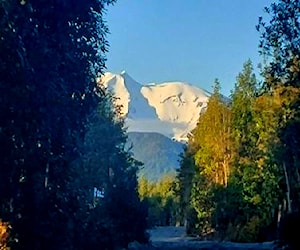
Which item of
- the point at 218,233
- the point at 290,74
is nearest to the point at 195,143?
the point at 218,233

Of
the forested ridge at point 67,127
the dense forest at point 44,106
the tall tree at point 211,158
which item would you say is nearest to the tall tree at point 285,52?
the forested ridge at point 67,127

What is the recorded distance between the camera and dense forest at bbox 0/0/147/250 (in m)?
15.1

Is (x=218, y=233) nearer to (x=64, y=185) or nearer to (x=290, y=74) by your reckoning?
(x=290, y=74)

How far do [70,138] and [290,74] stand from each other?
1065 centimetres

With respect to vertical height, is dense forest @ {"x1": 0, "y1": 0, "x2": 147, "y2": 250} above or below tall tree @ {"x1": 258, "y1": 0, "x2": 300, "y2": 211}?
below

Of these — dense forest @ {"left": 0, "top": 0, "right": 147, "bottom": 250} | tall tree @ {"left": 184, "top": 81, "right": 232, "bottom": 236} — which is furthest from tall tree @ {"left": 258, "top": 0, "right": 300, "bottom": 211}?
tall tree @ {"left": 184, "top": 81, "right": 232, "bottom": 236}

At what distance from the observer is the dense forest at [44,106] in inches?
593

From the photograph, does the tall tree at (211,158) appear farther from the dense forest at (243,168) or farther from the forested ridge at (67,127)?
the forested ridge at (67,127)

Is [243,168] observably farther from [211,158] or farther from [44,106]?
[44,106]

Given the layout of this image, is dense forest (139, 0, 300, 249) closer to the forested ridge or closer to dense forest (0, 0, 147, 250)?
the forested ridge

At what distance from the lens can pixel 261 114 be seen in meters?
65.8

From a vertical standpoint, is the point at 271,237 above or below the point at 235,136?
below

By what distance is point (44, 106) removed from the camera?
53.3 ft

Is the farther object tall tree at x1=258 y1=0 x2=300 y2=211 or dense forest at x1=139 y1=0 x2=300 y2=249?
dense forest at x1=139 y1=0 x2=300 y2=249
